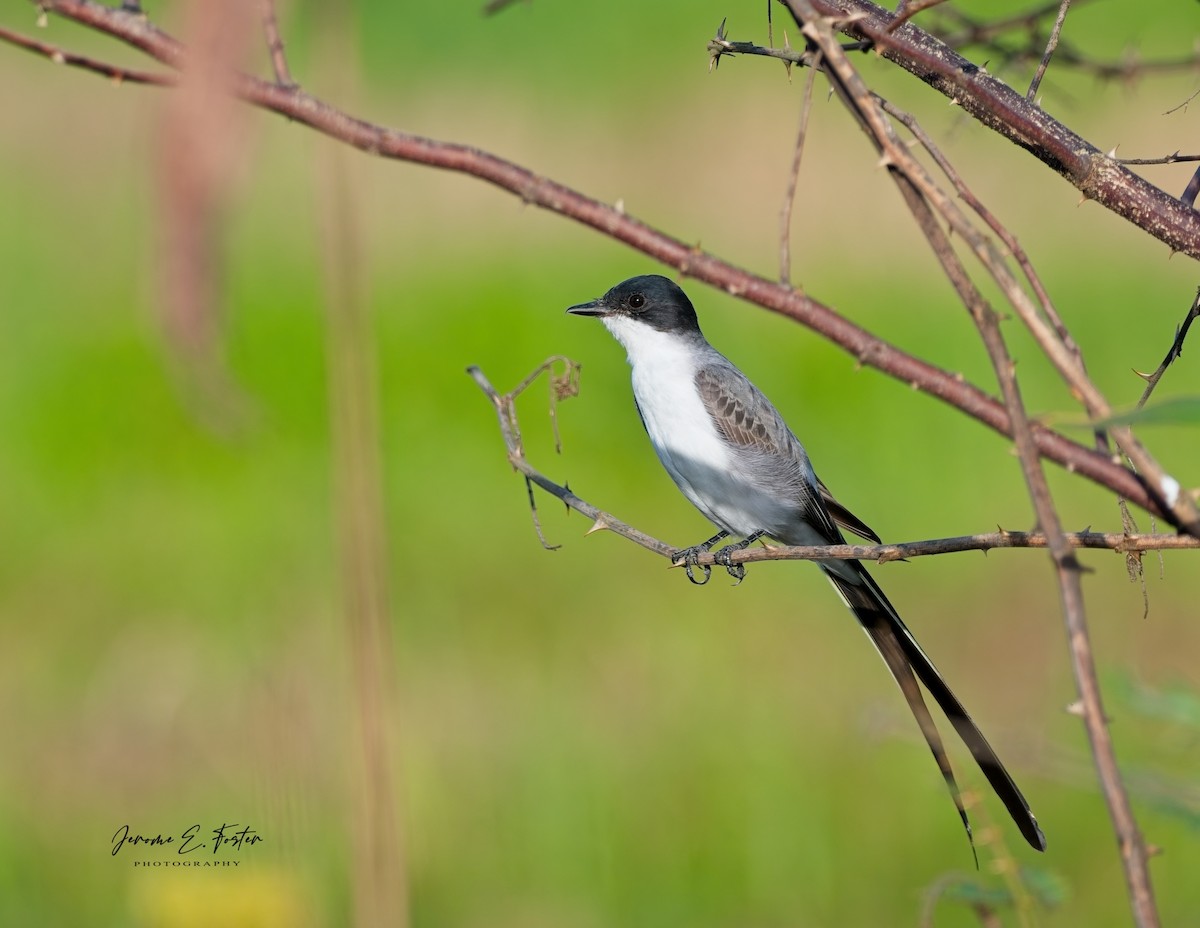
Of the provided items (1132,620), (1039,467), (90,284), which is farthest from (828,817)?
(90,284)

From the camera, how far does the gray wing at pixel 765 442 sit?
14.5ft

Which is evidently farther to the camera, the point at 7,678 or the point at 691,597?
the point at 691,597

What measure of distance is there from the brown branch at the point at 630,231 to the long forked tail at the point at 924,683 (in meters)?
0.94

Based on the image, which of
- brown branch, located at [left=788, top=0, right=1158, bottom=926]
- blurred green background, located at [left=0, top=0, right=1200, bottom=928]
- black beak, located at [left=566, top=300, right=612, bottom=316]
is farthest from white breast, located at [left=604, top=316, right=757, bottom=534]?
brown branch, located at [left=788, top=0, right=1158, bottom=926]

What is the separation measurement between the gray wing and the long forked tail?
448 millimetres

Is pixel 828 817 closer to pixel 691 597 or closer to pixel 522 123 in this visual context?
pixel 691 597

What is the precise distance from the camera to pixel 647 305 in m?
4.77

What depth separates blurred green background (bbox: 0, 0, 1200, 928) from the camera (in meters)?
5.38

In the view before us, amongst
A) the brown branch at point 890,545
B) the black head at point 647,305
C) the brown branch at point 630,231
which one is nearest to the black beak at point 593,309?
the black head at point 647,305

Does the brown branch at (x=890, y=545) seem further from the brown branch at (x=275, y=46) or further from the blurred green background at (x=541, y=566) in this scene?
the brown branch at (x=275, y=46)

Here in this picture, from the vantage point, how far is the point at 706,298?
1016 centimetres

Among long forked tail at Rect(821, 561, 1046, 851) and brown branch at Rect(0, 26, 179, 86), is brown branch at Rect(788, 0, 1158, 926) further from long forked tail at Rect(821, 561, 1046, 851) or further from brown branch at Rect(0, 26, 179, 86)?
long forked tail at Rect(821, 561, 1046, 851)

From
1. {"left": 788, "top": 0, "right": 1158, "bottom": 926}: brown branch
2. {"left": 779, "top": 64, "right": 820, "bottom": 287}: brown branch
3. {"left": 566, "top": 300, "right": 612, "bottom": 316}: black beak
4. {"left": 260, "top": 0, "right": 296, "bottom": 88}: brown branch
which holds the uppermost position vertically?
{"left": 566, "top": 300, "right": 612, "bottom": 316}: black beak

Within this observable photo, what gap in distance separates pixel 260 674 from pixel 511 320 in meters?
7.60
